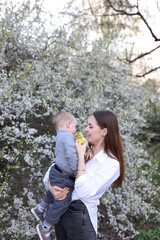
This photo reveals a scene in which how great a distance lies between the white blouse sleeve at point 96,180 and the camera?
1.85m

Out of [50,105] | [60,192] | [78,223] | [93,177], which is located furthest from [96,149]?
[50,105]

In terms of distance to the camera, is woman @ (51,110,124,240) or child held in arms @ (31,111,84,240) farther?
child held in arms @ (31,111,84,240)

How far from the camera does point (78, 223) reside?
1925mm

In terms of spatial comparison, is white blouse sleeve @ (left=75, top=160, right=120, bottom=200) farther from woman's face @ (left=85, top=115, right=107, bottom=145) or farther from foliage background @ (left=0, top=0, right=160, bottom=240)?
foliage background @ (left=0, top=0, right=160, bottom=240)

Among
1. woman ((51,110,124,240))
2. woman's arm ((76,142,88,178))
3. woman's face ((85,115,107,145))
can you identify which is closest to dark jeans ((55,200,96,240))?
woman ((51,110,124,240))

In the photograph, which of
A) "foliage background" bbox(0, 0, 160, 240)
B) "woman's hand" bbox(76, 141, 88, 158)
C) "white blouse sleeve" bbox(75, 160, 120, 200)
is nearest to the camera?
"white blouse sleeve" bbox(75, 160, 120, 200)

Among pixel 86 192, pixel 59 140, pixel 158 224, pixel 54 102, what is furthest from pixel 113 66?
pixel 86 192

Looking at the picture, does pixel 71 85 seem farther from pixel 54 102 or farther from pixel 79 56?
pixel 54 102

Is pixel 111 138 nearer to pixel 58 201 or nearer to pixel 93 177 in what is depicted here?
pixel 93 177

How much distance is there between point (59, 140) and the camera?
218 cm

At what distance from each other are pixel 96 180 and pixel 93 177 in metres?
0.03

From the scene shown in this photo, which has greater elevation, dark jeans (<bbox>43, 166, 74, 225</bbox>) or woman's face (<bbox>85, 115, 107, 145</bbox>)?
woman's face (<bbox>85, 115, 107, 145</bbox>)

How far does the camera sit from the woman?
74.9 inches

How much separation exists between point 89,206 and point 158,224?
3015mm
